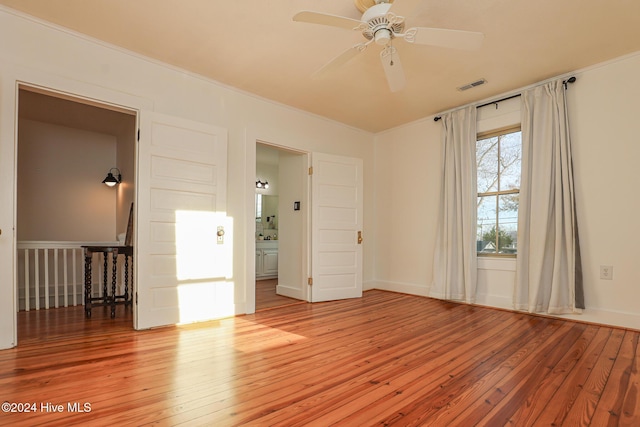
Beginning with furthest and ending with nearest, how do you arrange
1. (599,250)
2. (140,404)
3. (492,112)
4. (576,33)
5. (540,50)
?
(492,112) < (599,250) < (540,50) < (576,33) < (140,404)

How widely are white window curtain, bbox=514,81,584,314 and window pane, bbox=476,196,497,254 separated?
455 millimetres

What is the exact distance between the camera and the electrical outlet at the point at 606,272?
3.33 meters

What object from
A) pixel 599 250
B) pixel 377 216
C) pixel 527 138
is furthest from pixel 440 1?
pixel 377 216

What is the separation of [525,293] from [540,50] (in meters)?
2.63

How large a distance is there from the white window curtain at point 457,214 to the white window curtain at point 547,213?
1.94 feet

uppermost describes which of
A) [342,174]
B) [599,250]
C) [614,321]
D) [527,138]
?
[527,138]

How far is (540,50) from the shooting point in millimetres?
3162

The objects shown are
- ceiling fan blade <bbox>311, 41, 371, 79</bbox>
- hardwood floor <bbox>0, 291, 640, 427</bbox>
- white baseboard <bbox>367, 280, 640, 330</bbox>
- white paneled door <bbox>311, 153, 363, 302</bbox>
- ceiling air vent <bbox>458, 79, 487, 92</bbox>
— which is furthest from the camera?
white paneled door <bbox>311, 153, 363, 302</bbox>

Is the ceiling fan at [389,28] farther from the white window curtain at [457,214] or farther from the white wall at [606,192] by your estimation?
the white window curtain at [457,214]

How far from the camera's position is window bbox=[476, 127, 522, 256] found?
416 cm

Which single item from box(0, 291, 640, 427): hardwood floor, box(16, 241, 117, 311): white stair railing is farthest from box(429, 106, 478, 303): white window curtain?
box(16, 241, 117, 311): white stair railing

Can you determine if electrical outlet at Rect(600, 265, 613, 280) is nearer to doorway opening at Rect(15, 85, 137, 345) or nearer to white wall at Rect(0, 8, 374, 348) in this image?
white wall at Rect(0, 8, 374, 348)

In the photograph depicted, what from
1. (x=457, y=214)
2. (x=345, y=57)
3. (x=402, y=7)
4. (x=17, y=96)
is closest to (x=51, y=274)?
(x=17, y=96)

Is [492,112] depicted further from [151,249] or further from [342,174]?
[151,249]
